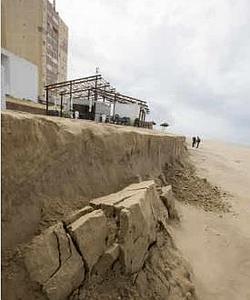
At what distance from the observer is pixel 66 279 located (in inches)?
113

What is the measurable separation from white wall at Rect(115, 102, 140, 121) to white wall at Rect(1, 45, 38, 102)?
7.04 m

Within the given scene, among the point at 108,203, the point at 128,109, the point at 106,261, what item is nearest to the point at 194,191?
the point at 108,203

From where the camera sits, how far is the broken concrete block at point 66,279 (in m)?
2.76

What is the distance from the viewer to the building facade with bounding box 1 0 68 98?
33.0 m

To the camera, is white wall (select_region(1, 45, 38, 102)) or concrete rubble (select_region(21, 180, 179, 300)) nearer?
concrete rubble (select_region(21, 180, 179, 300))

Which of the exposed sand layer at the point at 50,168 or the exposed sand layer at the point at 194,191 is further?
the exposed sand layer at the point at 194,191

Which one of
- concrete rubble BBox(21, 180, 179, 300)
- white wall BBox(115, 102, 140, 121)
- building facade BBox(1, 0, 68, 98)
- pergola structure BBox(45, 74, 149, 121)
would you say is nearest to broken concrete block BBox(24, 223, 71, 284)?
concrete rubble BBox(21, 180, 179, 300)

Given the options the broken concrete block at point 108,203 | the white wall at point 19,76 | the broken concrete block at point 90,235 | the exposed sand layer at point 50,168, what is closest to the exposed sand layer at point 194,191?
the exposed sand layer at point 50,168

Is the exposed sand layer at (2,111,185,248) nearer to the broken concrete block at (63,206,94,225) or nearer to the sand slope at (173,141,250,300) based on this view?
the broken concrete block at (63,206,94,225)

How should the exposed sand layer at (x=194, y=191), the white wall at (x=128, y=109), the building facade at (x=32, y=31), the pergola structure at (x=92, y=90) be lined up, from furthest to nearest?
the building facade at (x=32, y=31)
the white wall at (x=128, y=109)
the pergola structure at (x=92, y=90)
the exposed sand layer at (x=194, y=191)

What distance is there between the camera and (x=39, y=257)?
272 centimetres

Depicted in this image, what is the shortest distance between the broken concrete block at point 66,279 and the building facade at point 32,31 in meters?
29.6

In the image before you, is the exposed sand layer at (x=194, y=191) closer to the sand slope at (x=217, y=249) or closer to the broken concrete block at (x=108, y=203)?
the sand slope at (x=217, y=249)

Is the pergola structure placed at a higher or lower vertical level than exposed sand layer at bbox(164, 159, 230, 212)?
higher
